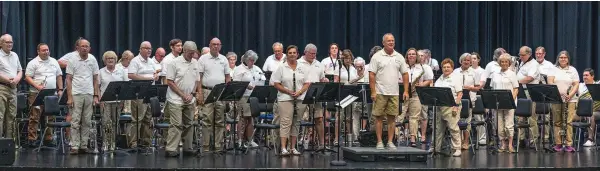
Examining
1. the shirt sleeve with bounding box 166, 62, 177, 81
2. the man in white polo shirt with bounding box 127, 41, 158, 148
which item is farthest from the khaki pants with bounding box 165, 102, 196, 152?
the man in white polo shirt with bounding box 127, 41, 158, 148

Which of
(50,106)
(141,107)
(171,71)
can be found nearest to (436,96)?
(171,71)

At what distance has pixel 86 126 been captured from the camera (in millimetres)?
13422

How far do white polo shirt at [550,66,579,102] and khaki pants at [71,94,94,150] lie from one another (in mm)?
6996

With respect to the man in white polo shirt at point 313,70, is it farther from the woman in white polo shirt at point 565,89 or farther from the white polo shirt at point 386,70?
the woman in white polo shirt at point 565,89

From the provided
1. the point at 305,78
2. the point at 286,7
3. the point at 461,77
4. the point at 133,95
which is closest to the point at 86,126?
the point at 133,95

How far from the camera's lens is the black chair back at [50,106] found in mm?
13812

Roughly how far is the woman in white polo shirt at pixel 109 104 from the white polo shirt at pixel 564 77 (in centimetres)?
660

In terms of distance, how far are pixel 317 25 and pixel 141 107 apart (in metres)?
7.07

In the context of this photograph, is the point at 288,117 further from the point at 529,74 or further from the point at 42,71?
the point at 529,74

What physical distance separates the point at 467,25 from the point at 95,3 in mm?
7913

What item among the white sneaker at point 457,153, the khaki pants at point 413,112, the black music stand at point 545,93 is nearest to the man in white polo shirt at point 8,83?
the khaki pants at point 413,112

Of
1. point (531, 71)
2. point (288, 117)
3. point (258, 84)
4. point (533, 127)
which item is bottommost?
point (533, 127)

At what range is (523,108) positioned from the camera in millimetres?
14539

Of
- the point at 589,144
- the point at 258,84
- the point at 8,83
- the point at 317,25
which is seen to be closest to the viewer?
the point at 8,83
